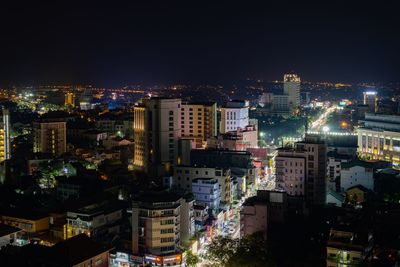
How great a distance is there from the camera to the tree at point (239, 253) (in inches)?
341

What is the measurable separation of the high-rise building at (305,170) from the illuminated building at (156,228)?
3838 mm

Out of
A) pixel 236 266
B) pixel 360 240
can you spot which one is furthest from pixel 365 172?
pixel 236 266

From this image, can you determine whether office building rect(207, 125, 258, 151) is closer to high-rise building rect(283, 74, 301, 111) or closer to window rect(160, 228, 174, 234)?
window rect(160, 228, 174, 234)

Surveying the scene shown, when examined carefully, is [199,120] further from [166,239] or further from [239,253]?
[239,253]

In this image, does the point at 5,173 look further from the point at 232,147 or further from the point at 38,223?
the point at 232,147

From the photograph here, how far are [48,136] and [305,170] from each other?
1030 centimetres

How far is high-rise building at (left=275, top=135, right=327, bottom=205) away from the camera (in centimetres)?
1255

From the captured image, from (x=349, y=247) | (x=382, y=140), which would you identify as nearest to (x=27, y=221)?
(x=349, y=247)

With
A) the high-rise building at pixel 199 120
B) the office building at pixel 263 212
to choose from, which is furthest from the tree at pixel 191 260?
the high-rise building at pixel 199 120

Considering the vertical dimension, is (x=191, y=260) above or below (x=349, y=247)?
below

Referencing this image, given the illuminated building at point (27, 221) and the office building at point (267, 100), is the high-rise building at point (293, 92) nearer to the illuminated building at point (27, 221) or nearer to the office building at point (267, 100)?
the office building at point (267, 100)

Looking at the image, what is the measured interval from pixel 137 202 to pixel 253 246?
2.25m

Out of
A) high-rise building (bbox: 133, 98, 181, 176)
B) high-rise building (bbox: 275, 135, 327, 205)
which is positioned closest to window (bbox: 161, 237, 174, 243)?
high-rise building (bbox: 275, 135, 327, 205)

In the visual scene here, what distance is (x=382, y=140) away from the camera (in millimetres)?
18703
